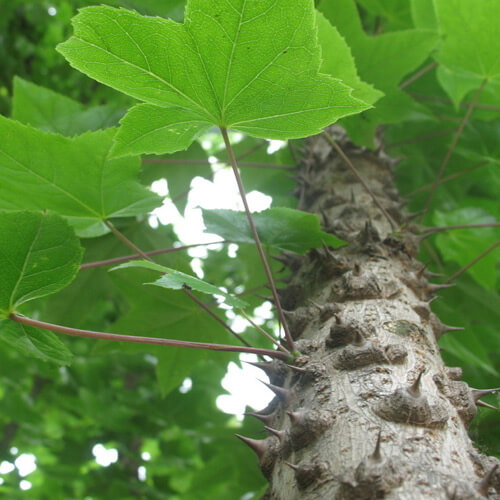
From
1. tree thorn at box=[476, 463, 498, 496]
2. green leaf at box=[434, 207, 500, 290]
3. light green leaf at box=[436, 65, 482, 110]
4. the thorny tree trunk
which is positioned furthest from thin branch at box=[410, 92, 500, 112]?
tree thorn at box=[476, 463, 498, 496]

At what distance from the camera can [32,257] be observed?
1031 millimetres

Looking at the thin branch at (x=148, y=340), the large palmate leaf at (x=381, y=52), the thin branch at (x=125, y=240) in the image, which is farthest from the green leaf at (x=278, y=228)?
the large palmate leaf at (x=381, y=52)

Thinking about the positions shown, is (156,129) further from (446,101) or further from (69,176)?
(446,101)

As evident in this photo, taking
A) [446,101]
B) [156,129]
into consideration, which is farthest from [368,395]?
[446,101]

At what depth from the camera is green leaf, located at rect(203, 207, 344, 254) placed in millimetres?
1274

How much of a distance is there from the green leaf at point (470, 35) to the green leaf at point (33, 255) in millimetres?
1294

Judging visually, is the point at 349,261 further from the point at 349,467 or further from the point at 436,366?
the point at 349,467

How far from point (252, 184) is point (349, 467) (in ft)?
5.79

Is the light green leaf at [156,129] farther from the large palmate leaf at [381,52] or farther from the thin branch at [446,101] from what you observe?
the thin branch at [446,101]

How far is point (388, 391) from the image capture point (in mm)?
842

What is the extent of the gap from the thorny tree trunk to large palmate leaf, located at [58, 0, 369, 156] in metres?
0.40

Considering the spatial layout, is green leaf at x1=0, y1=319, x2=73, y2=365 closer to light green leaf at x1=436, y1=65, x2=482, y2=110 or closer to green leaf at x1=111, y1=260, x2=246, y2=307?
green leaf at x1=111, y1=260, x2=246, y2=307

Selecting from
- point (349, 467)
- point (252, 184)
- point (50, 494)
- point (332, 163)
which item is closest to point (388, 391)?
point (349, 467)

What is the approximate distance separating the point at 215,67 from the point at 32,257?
0.53m
